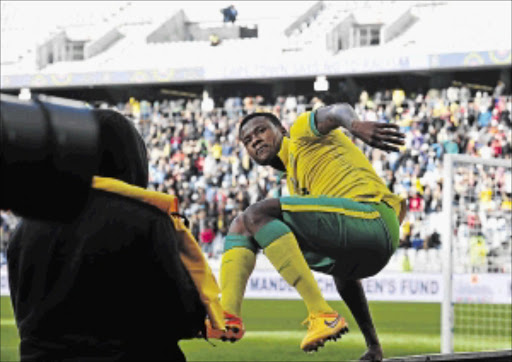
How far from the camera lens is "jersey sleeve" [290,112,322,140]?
4.66 metres

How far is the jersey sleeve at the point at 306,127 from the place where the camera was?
4664mm

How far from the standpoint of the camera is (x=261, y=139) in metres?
4.68

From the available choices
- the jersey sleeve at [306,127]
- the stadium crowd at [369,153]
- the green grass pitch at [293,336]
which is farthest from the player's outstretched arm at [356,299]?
the stadium crowd at [369,153]

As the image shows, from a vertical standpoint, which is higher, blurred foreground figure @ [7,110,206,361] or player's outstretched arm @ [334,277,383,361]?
blurred foreground figure @ [7,110,206,361]

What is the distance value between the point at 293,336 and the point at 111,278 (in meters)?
12.7

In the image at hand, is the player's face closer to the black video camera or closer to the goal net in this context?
the black video camera

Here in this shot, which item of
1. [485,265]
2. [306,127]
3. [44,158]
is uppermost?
[44,158]

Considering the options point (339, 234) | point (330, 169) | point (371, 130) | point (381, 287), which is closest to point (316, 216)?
point (339, 234)

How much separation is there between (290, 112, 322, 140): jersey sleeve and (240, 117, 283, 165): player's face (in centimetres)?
8

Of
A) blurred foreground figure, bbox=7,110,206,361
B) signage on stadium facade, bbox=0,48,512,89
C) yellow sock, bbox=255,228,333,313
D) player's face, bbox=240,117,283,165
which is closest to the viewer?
blurred foreground figure, bbox=7,110,206,361

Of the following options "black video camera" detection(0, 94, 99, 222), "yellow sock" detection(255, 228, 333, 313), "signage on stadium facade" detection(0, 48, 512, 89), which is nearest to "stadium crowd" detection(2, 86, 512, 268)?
"signage on stadium facade" detection(0, 48, 512, 89)

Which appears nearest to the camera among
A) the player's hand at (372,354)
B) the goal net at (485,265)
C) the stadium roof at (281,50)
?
the player's hand at (372,354)

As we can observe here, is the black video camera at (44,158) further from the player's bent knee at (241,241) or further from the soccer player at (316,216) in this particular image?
the player's bent knee at (241,241)

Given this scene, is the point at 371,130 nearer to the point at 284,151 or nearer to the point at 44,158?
the point at 284,151
